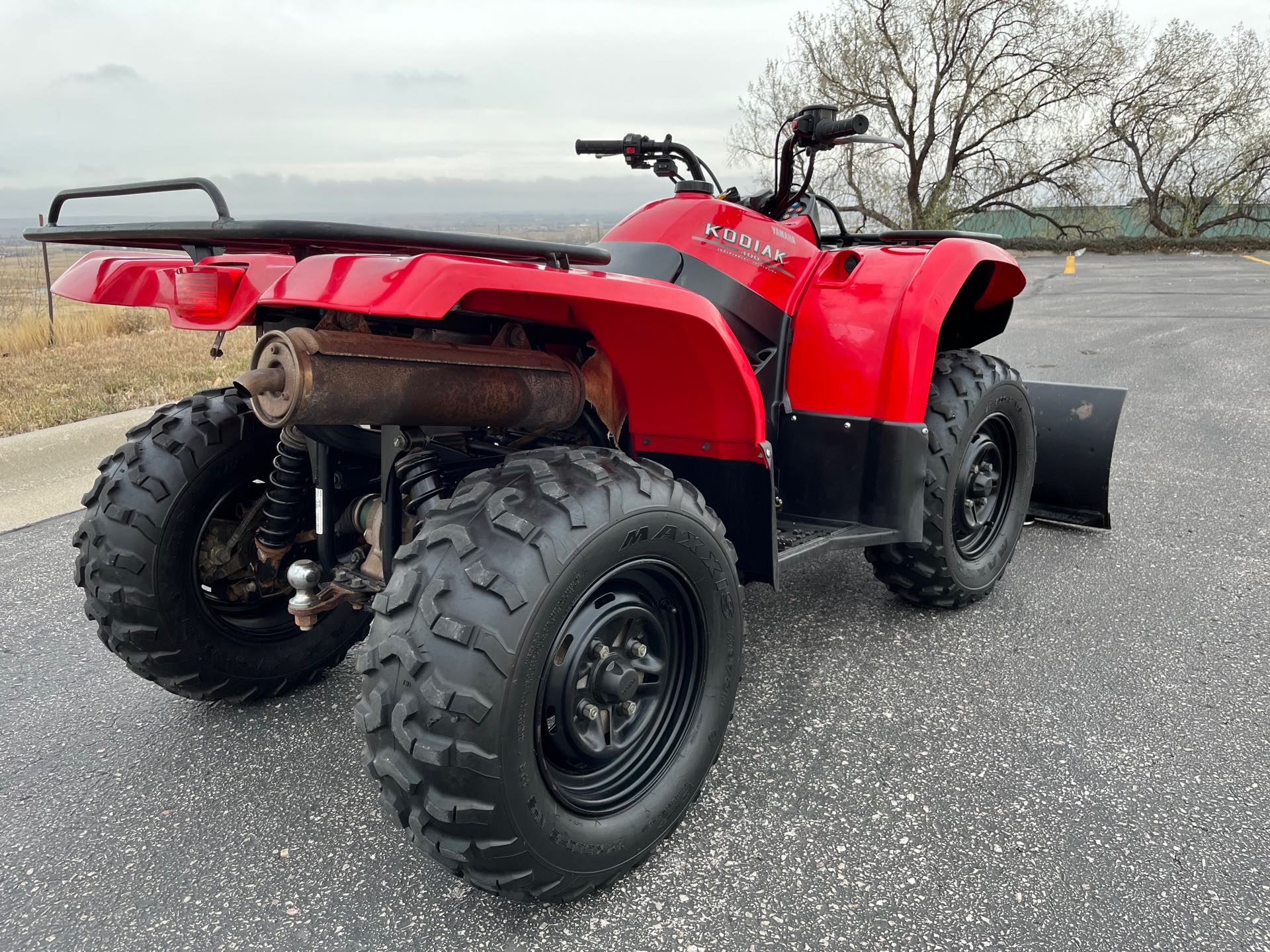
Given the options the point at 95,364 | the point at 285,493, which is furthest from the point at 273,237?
the point at 95,364

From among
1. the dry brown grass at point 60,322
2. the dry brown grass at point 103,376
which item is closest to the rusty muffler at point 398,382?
the dry brown grass at point 103,376

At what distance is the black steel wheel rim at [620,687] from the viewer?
2.08 m

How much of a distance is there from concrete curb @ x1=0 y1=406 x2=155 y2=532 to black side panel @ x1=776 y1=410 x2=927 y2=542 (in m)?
4.14

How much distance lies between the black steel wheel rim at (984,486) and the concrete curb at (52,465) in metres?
4.64

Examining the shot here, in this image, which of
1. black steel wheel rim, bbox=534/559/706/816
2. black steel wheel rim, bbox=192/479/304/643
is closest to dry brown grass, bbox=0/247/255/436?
black steel wheel rim, bbox=192/479/304/643

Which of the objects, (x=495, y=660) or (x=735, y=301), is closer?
(x=495, y=660)

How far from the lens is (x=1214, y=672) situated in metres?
3.11

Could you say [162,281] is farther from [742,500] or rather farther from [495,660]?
[742,500]

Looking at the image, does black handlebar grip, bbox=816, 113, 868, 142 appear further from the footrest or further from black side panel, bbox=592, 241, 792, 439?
the footrest

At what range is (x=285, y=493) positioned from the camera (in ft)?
8.38

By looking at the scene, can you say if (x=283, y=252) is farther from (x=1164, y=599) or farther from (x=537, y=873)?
(x=1164, y=599)

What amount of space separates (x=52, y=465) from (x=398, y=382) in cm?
507

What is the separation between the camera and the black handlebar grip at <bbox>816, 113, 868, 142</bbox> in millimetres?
2941

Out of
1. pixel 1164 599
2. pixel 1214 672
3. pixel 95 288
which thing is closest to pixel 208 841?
pixel 95 288
